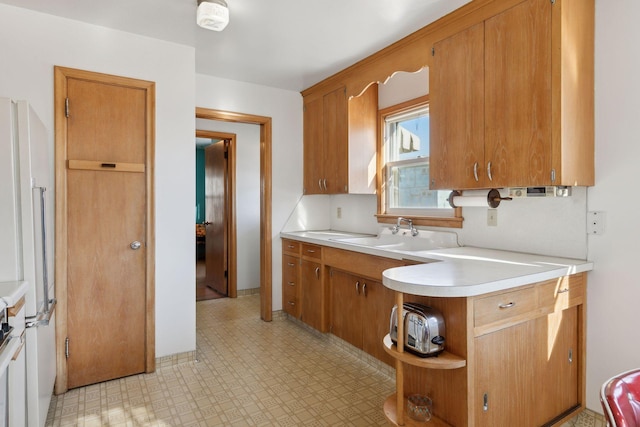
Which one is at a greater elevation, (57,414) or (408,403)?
(408,403)

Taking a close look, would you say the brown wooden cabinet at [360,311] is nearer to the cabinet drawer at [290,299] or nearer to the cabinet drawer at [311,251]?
the cabinet drawer at [311,251]

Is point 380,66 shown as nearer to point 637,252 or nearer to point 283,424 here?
point 637,252

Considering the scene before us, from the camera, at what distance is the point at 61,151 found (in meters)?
2.38

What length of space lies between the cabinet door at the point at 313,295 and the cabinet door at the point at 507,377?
172 cm

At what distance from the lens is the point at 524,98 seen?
6.33 feet

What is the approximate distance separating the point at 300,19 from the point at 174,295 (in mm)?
2164

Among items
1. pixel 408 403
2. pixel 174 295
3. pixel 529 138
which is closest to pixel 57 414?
pixel 174 295

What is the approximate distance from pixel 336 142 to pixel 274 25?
1.22m

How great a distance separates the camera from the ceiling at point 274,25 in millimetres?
2238

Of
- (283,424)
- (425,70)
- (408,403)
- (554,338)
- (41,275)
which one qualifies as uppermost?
(425,70)

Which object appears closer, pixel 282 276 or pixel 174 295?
pixel 174 295

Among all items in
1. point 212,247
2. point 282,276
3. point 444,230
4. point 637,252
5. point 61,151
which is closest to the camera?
point 637,252

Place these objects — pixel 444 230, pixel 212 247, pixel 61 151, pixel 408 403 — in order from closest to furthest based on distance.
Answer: pixel 408 403, pixel 61 151, pixel 444 230, pixel 212 247

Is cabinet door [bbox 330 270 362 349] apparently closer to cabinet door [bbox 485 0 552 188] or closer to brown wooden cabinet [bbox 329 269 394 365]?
brown wooden cabinet [bbox 329 269 394 365]
